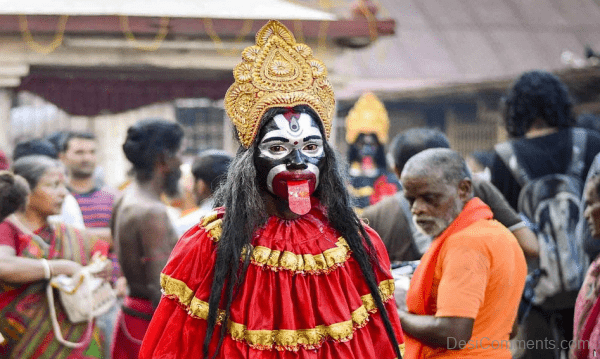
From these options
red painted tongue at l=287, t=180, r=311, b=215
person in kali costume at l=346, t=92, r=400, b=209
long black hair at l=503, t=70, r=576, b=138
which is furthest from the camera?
person in kali costume at l=346, t=92, r=400, b=209

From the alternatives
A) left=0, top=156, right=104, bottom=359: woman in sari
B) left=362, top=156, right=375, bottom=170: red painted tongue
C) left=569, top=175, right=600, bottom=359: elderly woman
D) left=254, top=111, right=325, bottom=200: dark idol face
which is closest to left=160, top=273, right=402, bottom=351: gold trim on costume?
left=254, top=111, right=325, bottom=200: dark idol face

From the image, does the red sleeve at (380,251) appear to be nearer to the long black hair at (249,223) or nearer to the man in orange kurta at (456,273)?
the long black hair at (249,223)

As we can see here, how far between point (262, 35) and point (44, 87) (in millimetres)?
6378

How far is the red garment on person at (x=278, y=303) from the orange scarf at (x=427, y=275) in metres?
0.29

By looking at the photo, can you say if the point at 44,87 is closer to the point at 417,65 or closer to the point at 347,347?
the point at 347,347

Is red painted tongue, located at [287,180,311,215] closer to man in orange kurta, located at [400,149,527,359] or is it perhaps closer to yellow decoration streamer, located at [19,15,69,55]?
man in orange kurta, located at [400,149,527,359]

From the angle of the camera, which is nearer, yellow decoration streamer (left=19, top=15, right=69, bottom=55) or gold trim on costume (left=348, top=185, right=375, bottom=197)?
yellow decoration streamer (left=19, top=15, right=69, bottom=55)

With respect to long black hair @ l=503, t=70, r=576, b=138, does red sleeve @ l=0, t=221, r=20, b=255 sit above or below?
below

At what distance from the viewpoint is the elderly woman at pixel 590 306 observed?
3.50 meters

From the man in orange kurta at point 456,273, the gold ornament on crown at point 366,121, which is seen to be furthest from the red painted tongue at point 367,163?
the man in orange kurta at point 456,273

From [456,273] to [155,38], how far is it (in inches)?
230

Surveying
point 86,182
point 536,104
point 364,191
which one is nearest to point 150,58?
point 86,182

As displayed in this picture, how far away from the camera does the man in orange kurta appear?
10.8ft

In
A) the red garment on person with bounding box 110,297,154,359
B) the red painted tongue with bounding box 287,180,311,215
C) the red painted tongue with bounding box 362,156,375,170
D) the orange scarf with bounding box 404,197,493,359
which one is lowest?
the red garment on person with bounding box 110,297,154,359
